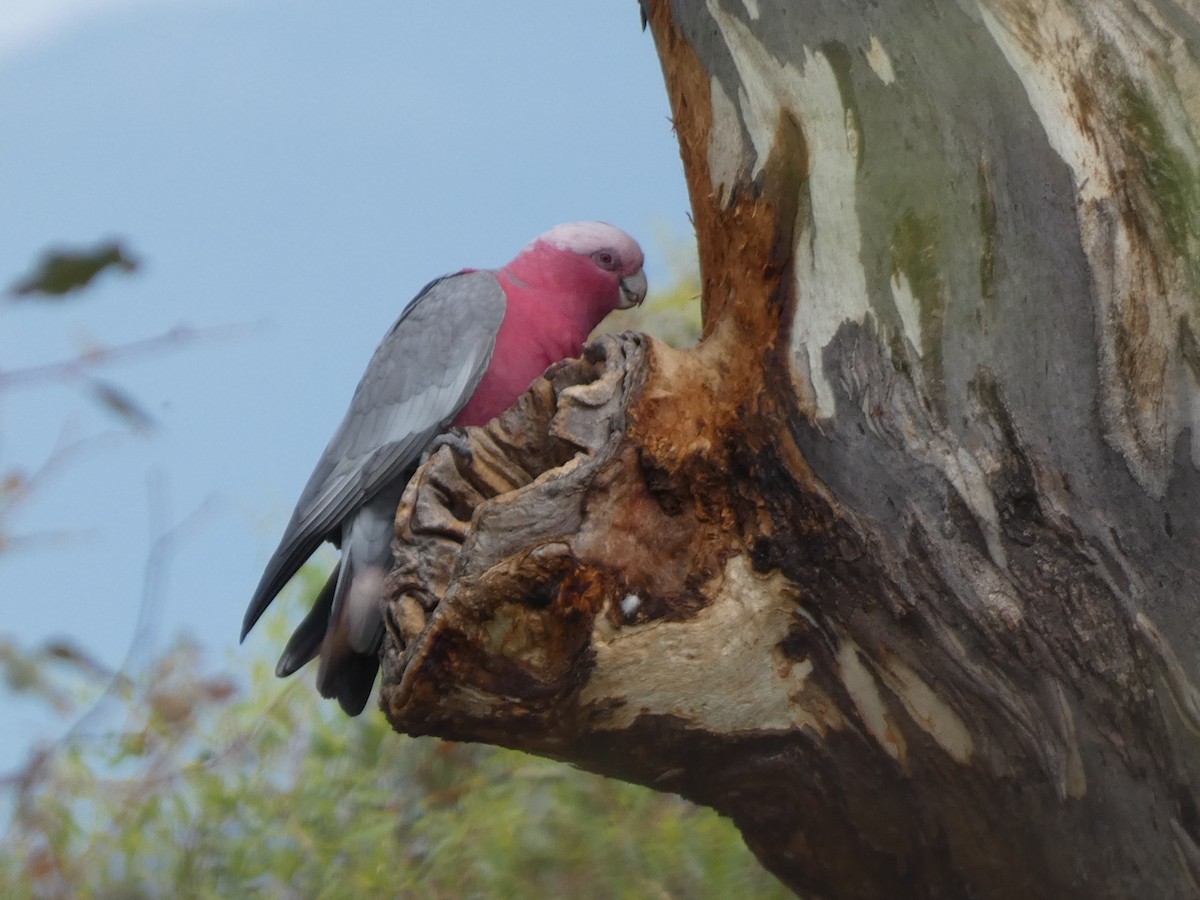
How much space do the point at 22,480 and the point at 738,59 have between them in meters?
1.73

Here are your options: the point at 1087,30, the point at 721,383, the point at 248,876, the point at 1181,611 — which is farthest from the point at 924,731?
the point at 248,876

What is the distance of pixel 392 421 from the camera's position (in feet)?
7.19

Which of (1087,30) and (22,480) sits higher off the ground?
(1087,30)

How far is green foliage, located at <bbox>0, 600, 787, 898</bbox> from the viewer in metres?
2.48

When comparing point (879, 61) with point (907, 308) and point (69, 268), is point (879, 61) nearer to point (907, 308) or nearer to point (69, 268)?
point (907, 308)

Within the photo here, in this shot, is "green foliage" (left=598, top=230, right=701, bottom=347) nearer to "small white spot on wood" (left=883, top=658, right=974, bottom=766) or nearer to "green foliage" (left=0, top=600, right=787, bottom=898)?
"green foliage" (left=0, top=600, right=787, bottom=898)

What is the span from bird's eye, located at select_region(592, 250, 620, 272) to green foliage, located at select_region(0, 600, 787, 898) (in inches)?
40.3

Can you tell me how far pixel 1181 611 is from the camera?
50.0 inches

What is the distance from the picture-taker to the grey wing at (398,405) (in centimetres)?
214

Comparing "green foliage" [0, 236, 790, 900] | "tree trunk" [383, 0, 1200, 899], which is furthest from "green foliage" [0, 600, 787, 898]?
"tree trunk" [383, 0, 1200, 899]

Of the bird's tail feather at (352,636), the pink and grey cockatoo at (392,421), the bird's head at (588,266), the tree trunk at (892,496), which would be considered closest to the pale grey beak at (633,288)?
the bird's head at (588,266)

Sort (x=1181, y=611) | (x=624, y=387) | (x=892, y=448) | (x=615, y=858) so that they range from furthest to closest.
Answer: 1. (x=615, y=858)
2. (x=624, y=387)
3. (x=892, y=448)
4. (x=1181, y=611)

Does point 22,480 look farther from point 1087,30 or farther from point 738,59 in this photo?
point 1087,30

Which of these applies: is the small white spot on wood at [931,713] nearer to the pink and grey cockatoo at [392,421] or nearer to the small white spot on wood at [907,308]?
the small white spot on wood at [907,308]
